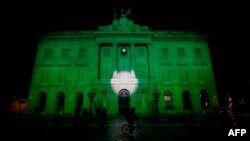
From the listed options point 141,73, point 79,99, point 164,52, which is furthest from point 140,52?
point 79,99

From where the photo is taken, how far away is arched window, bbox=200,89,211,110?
34.9 m

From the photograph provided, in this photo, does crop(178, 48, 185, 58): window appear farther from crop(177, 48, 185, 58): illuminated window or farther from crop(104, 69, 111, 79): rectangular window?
crop(104, 69, 111, 79): rectangular window

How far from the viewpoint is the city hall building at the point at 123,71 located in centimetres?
3353

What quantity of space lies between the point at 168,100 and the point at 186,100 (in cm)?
373

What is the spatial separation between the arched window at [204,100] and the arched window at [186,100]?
2.47 m

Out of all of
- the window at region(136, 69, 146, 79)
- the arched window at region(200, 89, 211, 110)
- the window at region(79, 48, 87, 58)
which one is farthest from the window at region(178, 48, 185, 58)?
the window at region(79, 48, 87, 58)

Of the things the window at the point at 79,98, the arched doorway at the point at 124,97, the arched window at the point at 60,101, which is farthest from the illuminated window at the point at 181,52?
the arched window at the point at 60,101

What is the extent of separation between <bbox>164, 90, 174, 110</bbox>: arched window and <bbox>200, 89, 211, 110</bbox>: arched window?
20.0 feet

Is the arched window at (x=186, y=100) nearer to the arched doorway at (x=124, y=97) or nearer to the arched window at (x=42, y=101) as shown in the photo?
the arched doorway at (x=124, y=97)

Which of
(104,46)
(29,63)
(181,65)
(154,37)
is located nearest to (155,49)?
(154,37)

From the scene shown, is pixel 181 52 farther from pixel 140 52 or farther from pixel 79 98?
pixel 79 98

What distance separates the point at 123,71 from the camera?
115 ft

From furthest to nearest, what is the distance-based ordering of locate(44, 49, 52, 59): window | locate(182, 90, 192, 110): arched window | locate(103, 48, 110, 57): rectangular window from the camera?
1. locate(44, 49, 52, 59): window
2. locate(103, 48, 110, 57): rectangular window
3. locate(182, 90, 192, 110): arched window

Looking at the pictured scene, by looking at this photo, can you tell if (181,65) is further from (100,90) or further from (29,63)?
(29,63)
